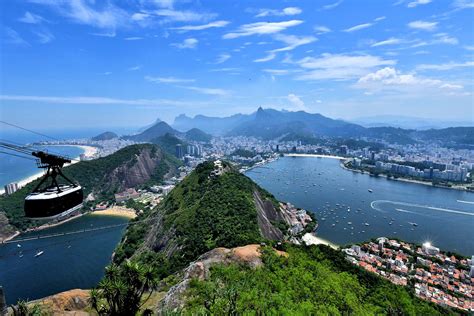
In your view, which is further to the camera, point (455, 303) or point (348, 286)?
point (455, 303)

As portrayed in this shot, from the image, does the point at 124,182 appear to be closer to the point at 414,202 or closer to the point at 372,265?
the point at 372,265

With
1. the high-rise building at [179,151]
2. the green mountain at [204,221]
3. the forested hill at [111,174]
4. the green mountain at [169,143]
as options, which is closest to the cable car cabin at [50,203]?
the green mountain at [204,221]

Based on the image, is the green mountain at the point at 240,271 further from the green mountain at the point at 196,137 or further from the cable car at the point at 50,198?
the green mountain at the point at 196,137

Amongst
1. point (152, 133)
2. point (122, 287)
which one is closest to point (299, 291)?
point (122, 287)

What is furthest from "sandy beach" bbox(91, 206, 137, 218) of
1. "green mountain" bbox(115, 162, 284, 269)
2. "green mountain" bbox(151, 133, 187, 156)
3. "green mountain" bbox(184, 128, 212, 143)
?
"green mountain" bbox(184, 128, 212, 143)

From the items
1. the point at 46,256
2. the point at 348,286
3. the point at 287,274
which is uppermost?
the point at 287,274

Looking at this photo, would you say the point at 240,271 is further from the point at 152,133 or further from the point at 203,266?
the point at 152,133

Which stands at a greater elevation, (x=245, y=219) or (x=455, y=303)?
(x=245, y=219)

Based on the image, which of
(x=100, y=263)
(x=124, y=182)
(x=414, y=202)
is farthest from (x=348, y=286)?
(x=124, y=182)
